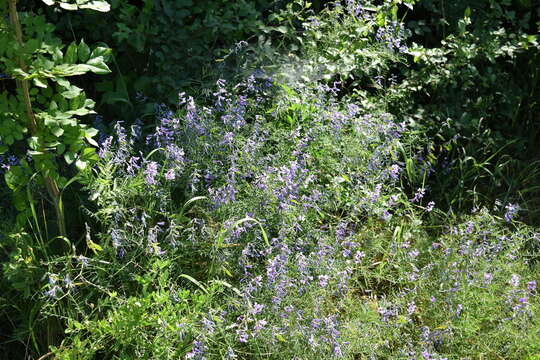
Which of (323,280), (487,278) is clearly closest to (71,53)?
(323,280)

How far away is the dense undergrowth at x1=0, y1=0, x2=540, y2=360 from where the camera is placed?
2902 millimetres

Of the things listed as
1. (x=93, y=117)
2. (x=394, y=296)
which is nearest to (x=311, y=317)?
(x=394, y=296)

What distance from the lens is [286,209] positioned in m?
3.13

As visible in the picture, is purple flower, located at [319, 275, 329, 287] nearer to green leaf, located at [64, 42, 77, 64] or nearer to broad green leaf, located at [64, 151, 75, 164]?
broad green leaf, located at [64, 151, 75, 164]

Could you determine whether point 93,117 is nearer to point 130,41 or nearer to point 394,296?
point 130,41

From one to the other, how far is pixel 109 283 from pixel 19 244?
426 millimetres

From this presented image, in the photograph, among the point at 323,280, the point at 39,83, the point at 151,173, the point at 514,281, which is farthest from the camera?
the point at 514,281

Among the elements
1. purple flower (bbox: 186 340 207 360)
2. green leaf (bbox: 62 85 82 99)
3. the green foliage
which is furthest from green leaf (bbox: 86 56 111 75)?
the green foliage

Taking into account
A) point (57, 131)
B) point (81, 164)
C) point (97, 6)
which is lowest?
point (81, 164)

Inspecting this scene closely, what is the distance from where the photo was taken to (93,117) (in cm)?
389

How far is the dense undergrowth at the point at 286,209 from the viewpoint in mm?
2902

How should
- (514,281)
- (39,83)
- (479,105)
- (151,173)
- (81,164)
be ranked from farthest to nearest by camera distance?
(479,105) < (514,281) < (151,173) < (81,164) < (39,83)

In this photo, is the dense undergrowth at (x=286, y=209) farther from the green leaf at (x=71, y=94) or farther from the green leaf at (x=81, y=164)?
the green leaf at (x=71, y=94)

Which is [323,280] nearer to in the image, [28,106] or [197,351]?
[197,351]
